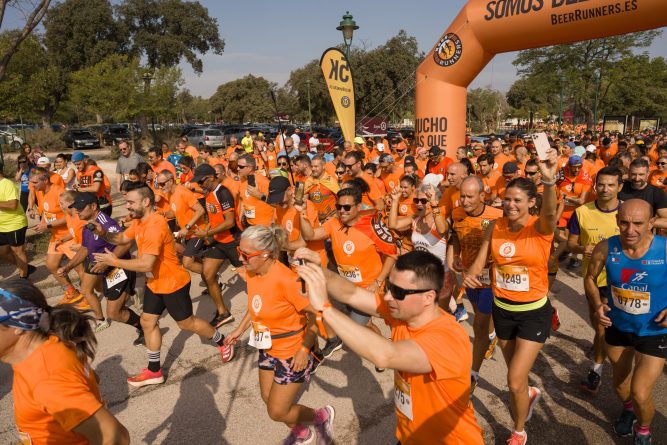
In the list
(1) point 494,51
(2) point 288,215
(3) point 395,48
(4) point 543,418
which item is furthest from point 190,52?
(4) point 543,418

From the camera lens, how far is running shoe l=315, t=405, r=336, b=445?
3.46m

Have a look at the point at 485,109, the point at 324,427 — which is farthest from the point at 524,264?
the point at 485,109

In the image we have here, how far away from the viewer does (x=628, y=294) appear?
10.3 ft

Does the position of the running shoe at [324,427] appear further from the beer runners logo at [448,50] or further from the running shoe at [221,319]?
the beer runners logo at [448,50]

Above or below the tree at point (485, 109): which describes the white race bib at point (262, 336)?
below

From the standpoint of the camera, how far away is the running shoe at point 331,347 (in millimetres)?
4840

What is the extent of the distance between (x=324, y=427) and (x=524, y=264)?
204cm

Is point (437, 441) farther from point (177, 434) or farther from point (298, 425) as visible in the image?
point (177, 434)

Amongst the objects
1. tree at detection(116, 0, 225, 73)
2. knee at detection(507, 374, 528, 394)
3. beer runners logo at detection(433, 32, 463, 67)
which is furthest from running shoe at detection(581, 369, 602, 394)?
tree at detection(116, 0, 225, 73)

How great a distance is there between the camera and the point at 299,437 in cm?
343

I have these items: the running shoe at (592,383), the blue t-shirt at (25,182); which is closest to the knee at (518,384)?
the running shoe at (592,383)

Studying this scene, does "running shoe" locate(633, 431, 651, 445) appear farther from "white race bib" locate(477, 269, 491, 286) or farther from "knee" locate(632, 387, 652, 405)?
"white race bib" locate(477, 269, 491, 286)

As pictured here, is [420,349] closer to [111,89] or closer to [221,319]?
[221,319]

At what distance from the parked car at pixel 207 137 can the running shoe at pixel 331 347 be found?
26970 millimetres
